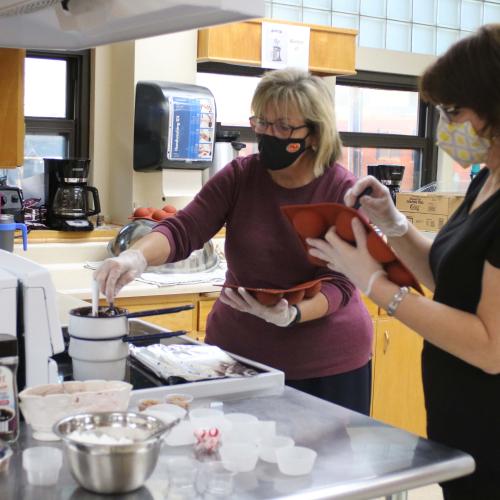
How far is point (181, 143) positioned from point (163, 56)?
46cm

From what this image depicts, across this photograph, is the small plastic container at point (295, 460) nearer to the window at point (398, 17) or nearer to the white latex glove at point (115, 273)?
the white latex glove at point (115, 273)

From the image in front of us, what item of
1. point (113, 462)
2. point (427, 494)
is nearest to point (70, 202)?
point (427, 494)

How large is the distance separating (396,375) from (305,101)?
1997 mm

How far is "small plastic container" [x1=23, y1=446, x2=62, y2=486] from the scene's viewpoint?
1.29 meters

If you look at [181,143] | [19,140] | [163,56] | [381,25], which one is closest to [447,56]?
[19,140]

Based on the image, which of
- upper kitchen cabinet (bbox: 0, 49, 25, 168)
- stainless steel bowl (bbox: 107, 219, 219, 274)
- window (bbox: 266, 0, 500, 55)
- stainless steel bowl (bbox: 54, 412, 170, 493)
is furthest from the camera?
window (bbox: 266, 0, 500, 55)

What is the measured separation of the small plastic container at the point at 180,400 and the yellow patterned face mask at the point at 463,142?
2.36ft

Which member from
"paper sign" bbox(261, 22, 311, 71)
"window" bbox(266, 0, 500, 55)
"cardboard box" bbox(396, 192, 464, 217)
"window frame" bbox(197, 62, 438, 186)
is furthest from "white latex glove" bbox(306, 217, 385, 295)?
"window" bbox(266, 0, 500, 55)

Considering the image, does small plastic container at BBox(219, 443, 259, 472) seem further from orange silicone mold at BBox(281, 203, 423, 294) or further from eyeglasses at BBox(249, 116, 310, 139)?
eyeglasses at BBox(249, 116, 310, 139)

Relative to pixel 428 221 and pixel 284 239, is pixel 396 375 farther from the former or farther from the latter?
pixel 284 239

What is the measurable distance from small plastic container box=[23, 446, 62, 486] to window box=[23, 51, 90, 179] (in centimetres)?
282

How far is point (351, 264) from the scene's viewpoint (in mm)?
1636

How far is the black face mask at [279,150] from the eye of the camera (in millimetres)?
2266

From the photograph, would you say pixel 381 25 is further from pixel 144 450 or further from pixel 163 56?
pixel 144 450
